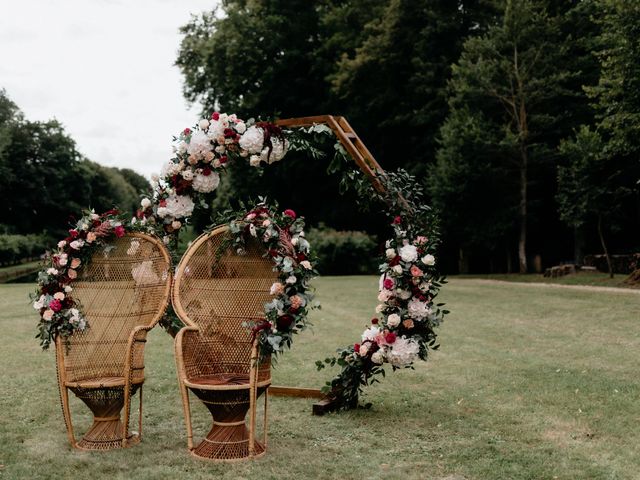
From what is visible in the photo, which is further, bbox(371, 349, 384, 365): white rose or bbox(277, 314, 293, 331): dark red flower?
bbox(371, 349, 384, 365): white rose

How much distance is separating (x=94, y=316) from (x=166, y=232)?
932 millimetres

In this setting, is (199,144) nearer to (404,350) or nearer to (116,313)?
(116,313)

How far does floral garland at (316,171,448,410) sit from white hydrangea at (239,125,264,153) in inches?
49.8

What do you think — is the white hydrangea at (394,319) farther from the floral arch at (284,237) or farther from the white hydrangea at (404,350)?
the white hydrangea at (404,350)

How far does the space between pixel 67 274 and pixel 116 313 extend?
0.54 meters

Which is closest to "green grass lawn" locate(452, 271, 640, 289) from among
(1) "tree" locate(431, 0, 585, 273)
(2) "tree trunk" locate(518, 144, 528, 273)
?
(2) "tree trunk" locate(518, 144, 528, 273)

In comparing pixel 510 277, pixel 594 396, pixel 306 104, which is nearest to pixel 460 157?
pixel 510 277

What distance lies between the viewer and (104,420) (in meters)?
5.46

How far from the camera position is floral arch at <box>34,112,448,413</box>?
211 inches

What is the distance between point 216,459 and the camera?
500 cm

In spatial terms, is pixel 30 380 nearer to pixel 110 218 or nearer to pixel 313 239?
pixel 110 218

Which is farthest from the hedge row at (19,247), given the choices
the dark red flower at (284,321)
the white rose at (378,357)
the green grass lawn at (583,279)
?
the dark red flower at (284,321)

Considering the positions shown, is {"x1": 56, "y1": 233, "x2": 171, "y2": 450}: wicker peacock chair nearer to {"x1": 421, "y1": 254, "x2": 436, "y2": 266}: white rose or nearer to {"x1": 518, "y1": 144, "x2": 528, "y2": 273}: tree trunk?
{"x1": 421, "y1": 254, "x2": 436, "y2": 266}: white rose

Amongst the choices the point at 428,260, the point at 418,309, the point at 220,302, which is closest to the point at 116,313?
the point at 220,302
